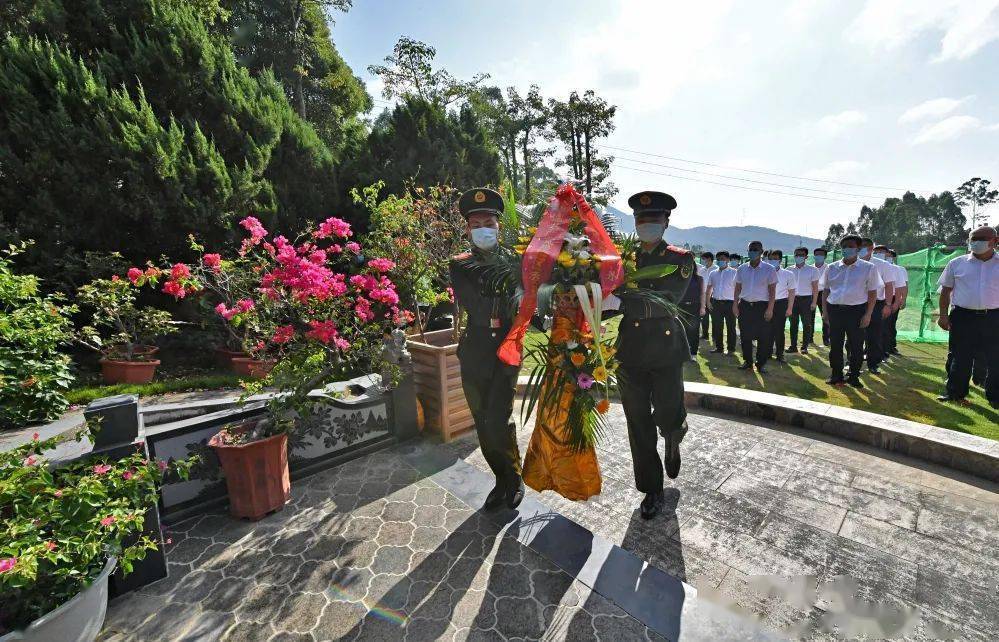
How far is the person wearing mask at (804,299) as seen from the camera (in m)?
8.77

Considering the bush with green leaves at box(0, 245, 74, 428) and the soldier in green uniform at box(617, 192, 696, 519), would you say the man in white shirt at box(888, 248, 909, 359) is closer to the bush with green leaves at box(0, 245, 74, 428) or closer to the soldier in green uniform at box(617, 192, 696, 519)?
the soldier in green uniform at box(617, 192, 696, 519)

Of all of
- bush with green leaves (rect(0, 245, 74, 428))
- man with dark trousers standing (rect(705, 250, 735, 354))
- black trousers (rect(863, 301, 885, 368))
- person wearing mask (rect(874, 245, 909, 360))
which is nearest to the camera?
bush with green leaves (rect(0, 245, 74, 428))


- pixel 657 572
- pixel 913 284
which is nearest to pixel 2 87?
pixel 657 572

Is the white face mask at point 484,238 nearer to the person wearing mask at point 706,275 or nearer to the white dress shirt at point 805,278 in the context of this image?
the person wearing mask at point 706,275

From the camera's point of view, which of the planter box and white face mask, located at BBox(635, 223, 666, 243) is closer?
white face mask, located at BBox(635, 223, 666, 243)

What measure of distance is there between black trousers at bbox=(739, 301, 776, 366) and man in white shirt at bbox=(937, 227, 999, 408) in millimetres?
2104

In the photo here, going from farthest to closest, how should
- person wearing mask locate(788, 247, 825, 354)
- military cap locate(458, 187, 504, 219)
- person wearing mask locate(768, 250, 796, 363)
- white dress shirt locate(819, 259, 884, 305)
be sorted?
person wearing mask locate(788, 247, 825, 354) < person wearing mask locate(768, 250, 796, 363) < white dress shirt locate(819, 259, 884, 305) < military cap locate(458, 187, 504, 219)

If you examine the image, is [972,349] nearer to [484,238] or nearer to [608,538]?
[608,538]

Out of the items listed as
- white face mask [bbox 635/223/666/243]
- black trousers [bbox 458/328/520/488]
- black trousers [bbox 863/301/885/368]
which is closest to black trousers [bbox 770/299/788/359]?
black trousers [bbox 863/301/885/368]

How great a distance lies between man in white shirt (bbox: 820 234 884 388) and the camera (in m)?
6.05

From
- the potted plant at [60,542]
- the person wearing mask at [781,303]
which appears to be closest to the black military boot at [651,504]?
the potted plant at [60,542]

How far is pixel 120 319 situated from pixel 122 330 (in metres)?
0.32

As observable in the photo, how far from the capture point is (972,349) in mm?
5195

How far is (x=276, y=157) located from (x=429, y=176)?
4.38m
